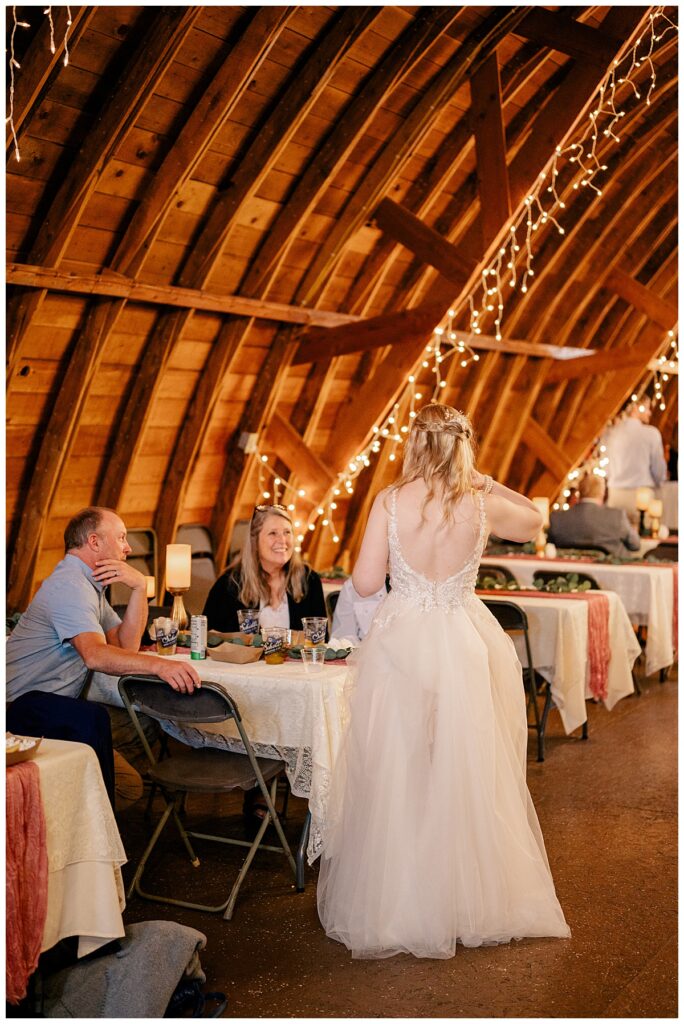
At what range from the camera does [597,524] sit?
8.70 m

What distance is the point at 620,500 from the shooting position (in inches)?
437

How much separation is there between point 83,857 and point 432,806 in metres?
1.17

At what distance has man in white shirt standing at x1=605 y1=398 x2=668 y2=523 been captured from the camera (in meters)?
10.9

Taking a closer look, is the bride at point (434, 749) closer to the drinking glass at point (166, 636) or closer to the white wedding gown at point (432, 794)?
the white wedding gown at point (432, 794)

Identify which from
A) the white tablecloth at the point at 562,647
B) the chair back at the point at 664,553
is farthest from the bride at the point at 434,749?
the chair back at the point at 664,553

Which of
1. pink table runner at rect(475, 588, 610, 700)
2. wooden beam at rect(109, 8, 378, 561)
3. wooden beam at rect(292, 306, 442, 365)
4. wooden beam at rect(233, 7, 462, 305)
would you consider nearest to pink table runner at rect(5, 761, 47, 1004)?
pink table runner at rect(475, 588, 610, 700)

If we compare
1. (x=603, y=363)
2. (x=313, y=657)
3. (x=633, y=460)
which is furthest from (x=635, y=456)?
(x=313, y=657)

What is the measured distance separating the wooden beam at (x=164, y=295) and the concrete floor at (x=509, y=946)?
2.92 metres

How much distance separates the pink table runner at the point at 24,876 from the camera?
10.1 feet

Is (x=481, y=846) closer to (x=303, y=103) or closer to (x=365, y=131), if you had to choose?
(x=303, y=103)

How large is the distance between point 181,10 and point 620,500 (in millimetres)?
6857

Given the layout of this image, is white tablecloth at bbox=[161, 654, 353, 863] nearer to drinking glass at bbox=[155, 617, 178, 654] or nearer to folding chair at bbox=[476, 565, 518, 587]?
drinking glass at bbox=[155, 617, 178, 654]

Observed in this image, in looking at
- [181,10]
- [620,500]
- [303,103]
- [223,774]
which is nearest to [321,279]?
[303,103]

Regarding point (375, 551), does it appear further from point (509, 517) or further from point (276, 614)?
point (276, 614)
